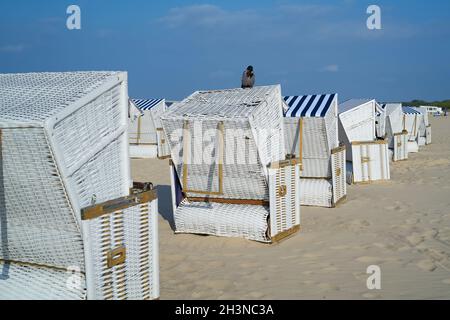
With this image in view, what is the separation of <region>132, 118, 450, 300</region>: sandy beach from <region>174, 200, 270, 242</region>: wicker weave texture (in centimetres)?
13

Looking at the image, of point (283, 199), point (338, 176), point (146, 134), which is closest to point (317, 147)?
point (338, 176)

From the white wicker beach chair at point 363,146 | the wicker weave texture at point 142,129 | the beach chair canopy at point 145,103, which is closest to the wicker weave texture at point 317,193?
the white wicker beach chair at point 363,146

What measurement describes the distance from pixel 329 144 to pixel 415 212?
6.48 ft

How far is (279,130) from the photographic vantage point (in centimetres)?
689

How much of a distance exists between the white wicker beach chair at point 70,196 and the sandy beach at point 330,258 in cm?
128

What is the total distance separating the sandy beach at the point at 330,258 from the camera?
4.86 metres

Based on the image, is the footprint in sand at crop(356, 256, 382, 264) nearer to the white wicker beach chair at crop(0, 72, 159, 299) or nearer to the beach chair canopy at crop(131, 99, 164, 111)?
the white wicker beach chair at crop(0, 72, 159, 299)

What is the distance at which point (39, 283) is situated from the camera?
12.0ft

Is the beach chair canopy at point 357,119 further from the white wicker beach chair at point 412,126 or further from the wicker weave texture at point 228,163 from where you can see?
the white wicker beach chair at point 412,126

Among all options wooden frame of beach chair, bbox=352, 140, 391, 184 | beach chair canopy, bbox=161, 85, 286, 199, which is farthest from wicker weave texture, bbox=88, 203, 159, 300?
wooden frame of beach chair, bbox=352, 140, 391, 184

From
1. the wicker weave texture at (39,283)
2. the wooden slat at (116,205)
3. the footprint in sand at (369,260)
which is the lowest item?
the footprint in sand at (369,260)

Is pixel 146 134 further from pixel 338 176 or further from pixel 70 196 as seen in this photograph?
pixel 70 196

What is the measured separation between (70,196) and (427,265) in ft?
13.7
